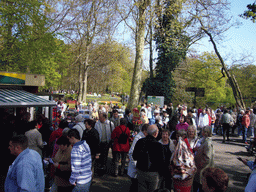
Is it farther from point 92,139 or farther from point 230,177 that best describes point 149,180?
point 230,177

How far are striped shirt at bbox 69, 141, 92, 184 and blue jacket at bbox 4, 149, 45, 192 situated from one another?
2.20 feet

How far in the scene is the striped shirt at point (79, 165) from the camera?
374 cm

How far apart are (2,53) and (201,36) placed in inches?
766

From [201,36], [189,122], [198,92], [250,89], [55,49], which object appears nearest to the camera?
[189,122]

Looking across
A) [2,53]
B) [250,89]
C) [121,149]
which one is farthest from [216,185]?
[250,89]

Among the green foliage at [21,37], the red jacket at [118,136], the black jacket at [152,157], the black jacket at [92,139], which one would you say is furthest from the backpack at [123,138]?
the green foliage at [21,37]

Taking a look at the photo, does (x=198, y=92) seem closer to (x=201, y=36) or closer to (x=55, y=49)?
(x=201, y=36)

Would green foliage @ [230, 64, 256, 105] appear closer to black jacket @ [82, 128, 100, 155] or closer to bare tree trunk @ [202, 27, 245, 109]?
bare tree trunk @ [202, 27, 245, 109]

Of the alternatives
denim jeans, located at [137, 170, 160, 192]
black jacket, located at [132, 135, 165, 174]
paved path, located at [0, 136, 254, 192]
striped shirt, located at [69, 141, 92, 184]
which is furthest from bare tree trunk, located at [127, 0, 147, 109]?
striped shirt, located at [69, 141, 92, 184]

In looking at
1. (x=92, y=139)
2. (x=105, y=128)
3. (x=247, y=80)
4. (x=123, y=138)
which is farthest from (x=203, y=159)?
(x=247, y=80)

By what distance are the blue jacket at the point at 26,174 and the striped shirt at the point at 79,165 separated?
67 cm

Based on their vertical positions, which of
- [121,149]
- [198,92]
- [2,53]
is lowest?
[121,149]

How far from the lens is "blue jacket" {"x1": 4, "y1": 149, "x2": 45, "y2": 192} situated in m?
2.90

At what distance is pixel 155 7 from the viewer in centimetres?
1620
